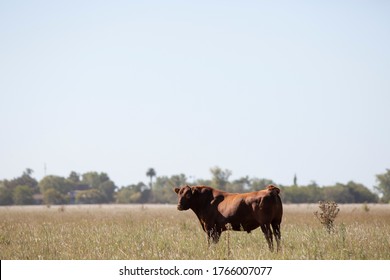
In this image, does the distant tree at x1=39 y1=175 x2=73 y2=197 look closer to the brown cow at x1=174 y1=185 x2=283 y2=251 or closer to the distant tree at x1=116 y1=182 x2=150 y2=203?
the distant tree at x1=116 y1=182 x2=150 y2=203

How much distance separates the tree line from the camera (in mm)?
108812

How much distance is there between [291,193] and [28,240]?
3795 inches

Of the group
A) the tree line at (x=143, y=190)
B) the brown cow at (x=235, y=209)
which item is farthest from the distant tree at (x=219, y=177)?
the brown cow at (x=235, y=209)

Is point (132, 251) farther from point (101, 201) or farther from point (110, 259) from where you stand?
point (101, 201)

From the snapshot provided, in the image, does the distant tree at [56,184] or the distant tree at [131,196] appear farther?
the distant tree at [56,184]

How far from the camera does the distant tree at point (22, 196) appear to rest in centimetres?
11231

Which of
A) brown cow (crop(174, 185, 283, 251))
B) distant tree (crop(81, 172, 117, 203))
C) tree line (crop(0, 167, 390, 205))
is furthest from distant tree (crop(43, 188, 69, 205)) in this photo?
brown cow (crop(174, 185, 283, 251))

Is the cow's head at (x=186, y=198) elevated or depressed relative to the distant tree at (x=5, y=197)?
elevated

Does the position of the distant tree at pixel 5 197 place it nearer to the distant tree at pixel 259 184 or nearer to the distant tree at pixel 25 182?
the distant tree at pixel 25 182

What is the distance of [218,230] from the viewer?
47.6ft

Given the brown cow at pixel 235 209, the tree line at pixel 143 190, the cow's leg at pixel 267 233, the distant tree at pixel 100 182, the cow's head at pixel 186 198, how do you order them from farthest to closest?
the distant tree at pixel 100 182 → the tree line at pixel 143 190 → the cow's head at pixel 186 198 → the brown cow at pixel 235 209 → the cow's leg at pixel 267 233

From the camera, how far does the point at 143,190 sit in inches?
5856

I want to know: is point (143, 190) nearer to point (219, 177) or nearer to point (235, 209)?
point (219, 177)
